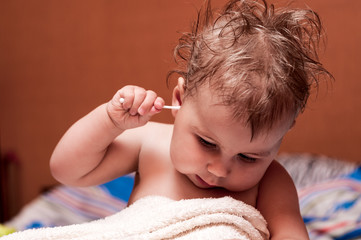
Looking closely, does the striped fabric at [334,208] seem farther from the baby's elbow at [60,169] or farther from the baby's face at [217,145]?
the baby's elbow at [60,169]

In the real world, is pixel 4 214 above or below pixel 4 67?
below

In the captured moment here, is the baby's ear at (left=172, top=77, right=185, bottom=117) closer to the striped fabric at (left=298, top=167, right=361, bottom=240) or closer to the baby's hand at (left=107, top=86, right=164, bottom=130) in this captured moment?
the baby's hand at (left=107, top=86, right=164, bottom=130)

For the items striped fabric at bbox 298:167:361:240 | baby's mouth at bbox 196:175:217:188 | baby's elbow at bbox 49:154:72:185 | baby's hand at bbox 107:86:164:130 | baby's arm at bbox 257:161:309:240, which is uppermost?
baby's hand at bbox 107:86:164:130

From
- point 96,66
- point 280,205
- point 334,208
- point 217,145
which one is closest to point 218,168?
point 217,145

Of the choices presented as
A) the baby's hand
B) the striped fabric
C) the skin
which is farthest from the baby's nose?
the striped fabric

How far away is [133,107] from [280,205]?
0.35m

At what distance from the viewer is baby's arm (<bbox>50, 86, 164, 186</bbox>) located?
0.86 metres

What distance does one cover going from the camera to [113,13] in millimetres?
2461

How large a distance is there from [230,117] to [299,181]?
1272 mm

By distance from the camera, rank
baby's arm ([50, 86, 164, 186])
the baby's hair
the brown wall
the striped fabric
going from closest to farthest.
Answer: the baby's hair
baby's arm ([50, 86, 164, 186])
the striped fabric
the brown wall

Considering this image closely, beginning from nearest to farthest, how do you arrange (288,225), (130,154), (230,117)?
1. (230,117)
2. (288,225)
3. (130,154)

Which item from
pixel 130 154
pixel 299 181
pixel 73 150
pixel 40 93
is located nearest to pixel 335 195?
pixel 299 181

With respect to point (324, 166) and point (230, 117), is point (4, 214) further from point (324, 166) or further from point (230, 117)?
point (230, 117)

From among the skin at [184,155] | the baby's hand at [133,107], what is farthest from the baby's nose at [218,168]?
the baby's hand at [133,107]
